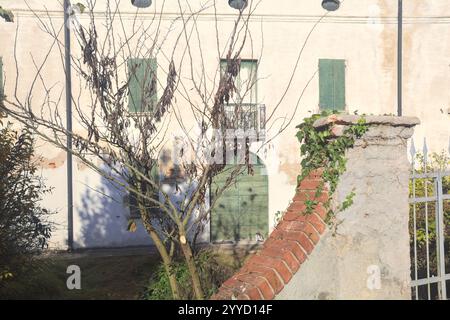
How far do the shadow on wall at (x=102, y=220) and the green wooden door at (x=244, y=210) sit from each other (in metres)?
2.01

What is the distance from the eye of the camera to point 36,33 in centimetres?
979

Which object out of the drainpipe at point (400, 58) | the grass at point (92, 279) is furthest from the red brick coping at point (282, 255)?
the drainpipe at point (400, 58)

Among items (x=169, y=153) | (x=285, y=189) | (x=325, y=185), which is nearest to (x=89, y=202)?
(x=169, y=153)

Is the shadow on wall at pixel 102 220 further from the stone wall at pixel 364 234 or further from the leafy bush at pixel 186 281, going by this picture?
the stone wall at pixel 364 234

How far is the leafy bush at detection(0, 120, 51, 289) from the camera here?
14.3ft

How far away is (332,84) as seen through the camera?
34.7 feet

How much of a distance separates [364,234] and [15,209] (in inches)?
151

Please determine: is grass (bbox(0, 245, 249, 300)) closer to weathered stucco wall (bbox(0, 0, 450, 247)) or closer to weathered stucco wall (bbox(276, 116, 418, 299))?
weathered stucco wall (bbox(0, 0, 450, 247))

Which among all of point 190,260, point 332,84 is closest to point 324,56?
point 332,84

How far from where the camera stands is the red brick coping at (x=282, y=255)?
2.70 metres
